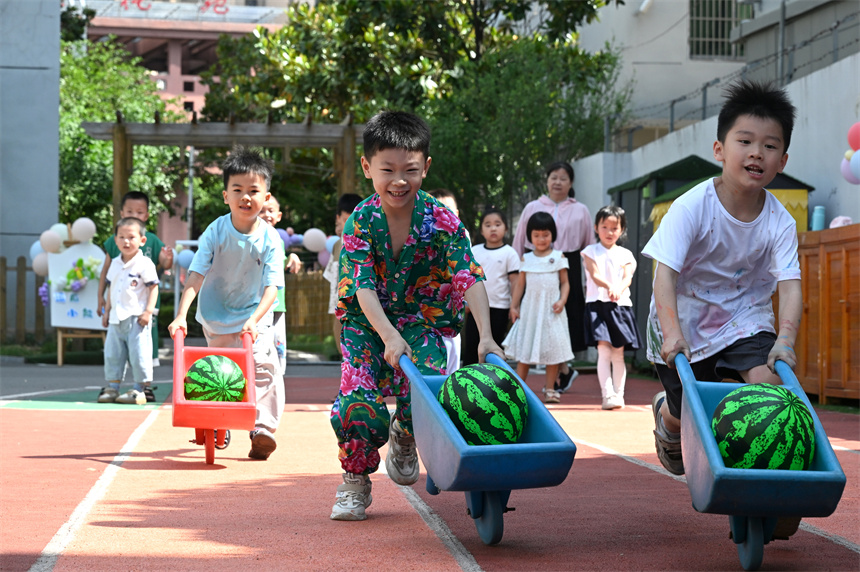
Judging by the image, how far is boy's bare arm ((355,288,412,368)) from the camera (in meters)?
4.60

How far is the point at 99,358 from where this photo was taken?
17.3 m

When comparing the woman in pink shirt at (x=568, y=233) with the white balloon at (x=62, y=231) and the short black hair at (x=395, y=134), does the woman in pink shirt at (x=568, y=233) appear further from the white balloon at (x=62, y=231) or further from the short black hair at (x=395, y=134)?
the white balloon at (x=62, y=231)

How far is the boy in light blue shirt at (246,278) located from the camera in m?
7.05

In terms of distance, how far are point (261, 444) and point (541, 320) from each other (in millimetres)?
4507

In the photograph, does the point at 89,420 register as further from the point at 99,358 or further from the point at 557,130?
the point at 557,130

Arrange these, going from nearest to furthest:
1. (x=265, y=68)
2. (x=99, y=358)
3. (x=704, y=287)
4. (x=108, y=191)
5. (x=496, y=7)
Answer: (x=704, y=287) → (x=99, y=358) → (x=496, y=7) → (x=265, y=68) → (x=108, y=191)

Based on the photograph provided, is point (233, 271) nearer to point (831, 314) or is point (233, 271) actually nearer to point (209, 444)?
point (209, 444)

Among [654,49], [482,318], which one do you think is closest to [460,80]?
[654,49]

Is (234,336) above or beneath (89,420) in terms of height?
above

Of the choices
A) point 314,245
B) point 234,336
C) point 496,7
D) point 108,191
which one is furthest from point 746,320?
point 108,191

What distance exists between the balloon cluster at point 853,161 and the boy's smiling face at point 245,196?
566 cm

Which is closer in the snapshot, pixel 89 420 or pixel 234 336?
pixel 234 336

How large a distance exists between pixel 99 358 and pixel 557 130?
8972mm

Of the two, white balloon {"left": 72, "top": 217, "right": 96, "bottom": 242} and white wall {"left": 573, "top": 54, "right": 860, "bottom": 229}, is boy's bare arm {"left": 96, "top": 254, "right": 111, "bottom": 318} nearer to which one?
white balloon {"left": 72, "top": 217, "right": 96, "bottom": 242}
